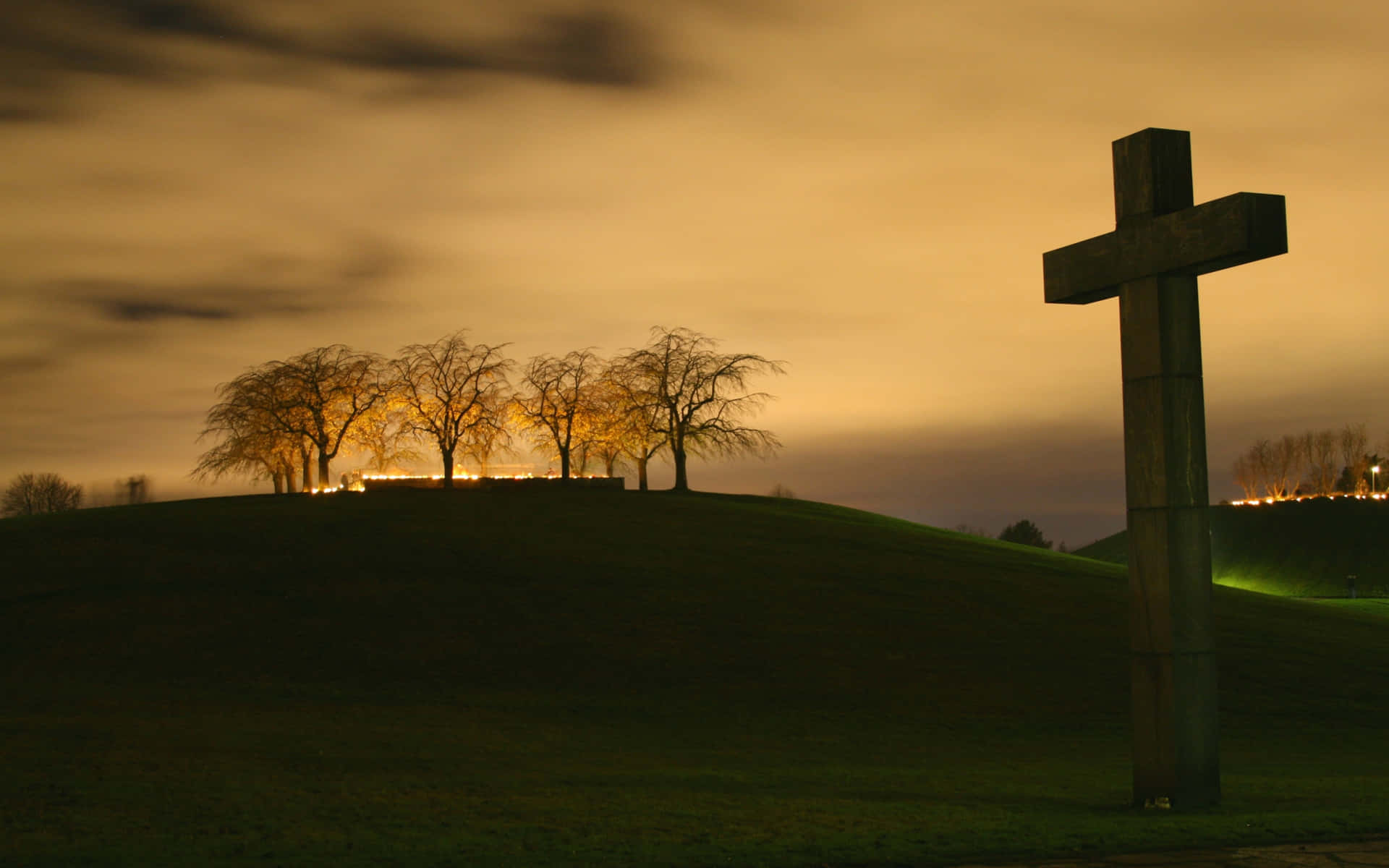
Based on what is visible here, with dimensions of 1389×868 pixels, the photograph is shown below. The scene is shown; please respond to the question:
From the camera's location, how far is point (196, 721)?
19750 millimetres

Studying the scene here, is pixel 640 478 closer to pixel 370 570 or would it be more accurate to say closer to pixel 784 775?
pixel 370 570

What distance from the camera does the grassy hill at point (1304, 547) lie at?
81375 mm

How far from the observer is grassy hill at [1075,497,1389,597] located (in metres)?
81.4

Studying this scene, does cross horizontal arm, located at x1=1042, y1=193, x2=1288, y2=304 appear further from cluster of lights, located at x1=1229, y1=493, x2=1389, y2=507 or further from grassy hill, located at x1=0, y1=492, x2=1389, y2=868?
cluster of lights, located at x1=1229, y1=493, x2=1389, y2=507

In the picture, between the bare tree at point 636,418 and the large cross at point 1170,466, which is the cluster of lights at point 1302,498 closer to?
the bare tree at point 636,418

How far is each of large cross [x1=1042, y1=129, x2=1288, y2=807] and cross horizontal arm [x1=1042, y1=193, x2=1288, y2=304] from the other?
2 cm

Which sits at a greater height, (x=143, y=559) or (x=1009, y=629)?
(x=143, y=559)

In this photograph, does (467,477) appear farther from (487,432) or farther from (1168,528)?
(1168,528)

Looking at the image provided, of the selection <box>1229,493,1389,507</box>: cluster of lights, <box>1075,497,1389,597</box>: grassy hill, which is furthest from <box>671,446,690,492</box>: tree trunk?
<box>1229,493,1389,507</box>: cluster of lights

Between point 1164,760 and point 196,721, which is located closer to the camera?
point 1164,760

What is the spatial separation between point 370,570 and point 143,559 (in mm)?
7541

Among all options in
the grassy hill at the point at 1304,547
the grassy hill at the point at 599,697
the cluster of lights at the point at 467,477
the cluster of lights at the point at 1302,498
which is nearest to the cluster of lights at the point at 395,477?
the cluster of lights at the point at 467,477

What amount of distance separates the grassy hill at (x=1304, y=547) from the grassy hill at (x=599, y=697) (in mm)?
39672

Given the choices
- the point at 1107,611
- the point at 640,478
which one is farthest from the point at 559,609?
the point at 640,478
